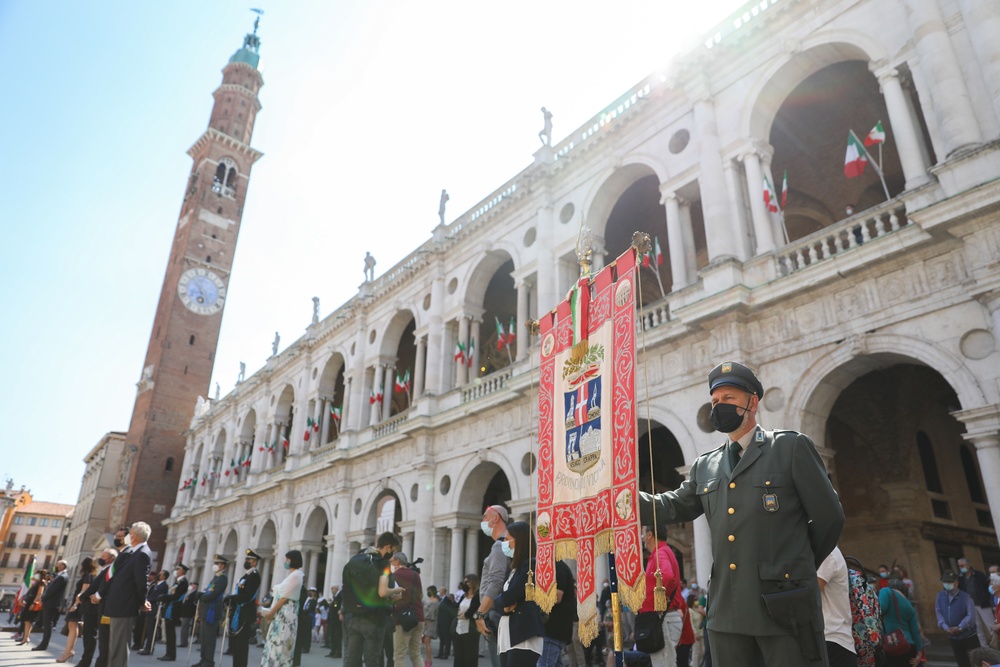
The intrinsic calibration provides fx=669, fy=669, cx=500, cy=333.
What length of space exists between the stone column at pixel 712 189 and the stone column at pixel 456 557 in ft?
34.6

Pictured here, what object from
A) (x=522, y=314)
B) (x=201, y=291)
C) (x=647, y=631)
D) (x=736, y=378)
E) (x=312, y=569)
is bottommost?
(x=647, y=631)

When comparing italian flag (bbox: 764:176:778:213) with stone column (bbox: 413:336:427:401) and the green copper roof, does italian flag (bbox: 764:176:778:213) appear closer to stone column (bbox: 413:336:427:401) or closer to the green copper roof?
stone column (bbox: 413:336:427:401)

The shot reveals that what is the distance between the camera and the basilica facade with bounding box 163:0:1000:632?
10430mm

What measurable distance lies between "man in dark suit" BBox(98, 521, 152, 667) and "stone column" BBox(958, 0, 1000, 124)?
13192 mm

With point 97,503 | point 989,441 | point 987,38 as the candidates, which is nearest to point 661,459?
point 989,441

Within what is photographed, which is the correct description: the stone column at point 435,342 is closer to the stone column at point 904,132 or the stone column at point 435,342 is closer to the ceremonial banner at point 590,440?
the stone column at point 904,132

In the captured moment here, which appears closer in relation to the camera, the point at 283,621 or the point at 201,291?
the point at 283,621

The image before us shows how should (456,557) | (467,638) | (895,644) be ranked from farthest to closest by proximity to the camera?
(456,557) → (467,638) → (895,644)

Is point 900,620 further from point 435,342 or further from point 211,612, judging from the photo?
point 435,342

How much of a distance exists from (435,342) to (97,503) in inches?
1727

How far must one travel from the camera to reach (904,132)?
1162cm

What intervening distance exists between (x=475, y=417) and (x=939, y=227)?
12.5 metres

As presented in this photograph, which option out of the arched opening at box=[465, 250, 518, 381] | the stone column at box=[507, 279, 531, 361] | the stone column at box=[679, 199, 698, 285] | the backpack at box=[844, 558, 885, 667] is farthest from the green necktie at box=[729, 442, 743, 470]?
the arched opening at box=[465, 250, 518, 381]

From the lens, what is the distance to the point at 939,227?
32.8 ft
